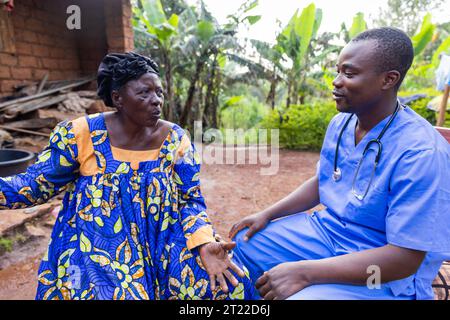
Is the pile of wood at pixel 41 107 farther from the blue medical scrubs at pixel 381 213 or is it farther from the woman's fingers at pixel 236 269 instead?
the blue medical scrubs at pixel 381 213

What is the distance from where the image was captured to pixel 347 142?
147cm

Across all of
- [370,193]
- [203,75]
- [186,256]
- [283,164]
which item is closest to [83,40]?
[203,75]

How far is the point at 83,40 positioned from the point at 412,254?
6313 millimetres

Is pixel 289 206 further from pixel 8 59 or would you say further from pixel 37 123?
pixel 8 59

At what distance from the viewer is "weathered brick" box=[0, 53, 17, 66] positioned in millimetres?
4727

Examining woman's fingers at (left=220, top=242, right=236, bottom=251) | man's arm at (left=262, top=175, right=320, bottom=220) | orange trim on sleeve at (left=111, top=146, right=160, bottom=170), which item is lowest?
woman's fingers at (left=220, top=242, right=236, bottom=251)

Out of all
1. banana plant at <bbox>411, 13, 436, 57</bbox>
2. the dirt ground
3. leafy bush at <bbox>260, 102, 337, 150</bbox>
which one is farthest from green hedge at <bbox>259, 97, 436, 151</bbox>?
banana plant at <bbox>411, 13, 436, 57</bbox>

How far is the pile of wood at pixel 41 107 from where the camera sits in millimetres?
4496

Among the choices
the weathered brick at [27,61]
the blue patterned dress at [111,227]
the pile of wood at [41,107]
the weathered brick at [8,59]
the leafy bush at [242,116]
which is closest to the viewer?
the blue patterned dress at [111,227]

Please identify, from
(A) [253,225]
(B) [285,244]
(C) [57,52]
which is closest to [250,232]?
(A) [253,225]

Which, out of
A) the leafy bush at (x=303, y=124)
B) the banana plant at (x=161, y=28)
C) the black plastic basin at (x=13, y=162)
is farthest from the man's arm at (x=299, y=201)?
the banana plant at (x=161, y=28)

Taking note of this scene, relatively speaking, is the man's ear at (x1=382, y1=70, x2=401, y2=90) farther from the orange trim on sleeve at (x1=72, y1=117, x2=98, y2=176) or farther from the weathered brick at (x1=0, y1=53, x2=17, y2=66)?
the weathered brick at (x1=0, y1=53, x2=17, y2=66)

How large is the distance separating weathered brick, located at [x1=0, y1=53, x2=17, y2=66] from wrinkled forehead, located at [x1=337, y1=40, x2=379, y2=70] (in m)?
5.14

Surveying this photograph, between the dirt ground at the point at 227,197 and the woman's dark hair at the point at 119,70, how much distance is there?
1607 millimetres
